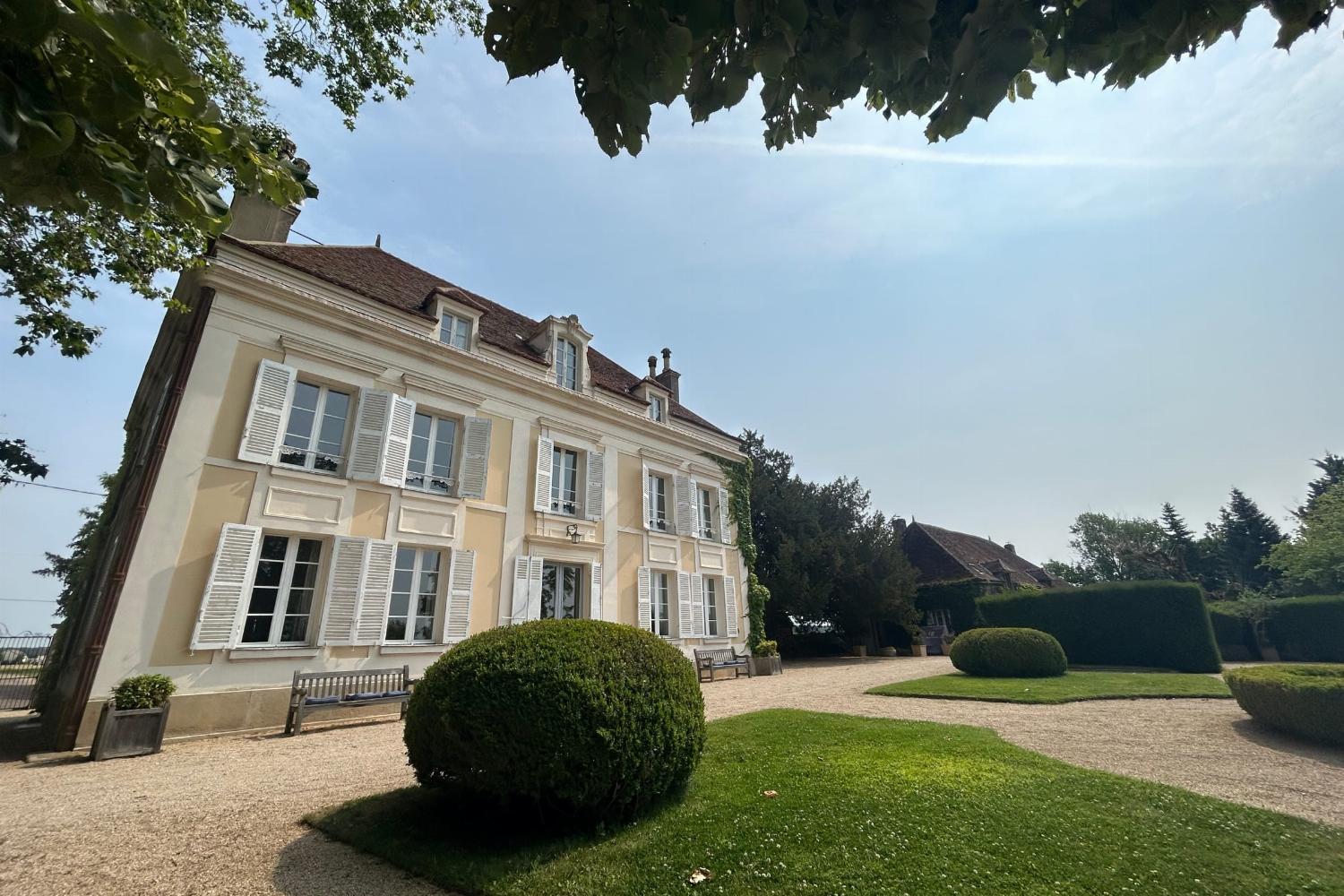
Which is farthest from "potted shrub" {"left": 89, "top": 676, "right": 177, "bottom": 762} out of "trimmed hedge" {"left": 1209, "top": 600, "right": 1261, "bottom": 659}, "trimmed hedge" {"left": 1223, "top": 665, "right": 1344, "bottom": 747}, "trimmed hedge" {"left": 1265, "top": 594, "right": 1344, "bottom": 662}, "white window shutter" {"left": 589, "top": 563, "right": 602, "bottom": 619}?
"trimmed hedge" {"left": 1265, "top": 594, "right": 1344, "bottom": 662}

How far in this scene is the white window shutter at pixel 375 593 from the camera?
9195 millimetres

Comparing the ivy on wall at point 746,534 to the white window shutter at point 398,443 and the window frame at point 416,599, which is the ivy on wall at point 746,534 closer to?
the window frame at point 416,599

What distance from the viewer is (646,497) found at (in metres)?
14.7

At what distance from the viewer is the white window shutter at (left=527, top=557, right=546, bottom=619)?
37.5 ft

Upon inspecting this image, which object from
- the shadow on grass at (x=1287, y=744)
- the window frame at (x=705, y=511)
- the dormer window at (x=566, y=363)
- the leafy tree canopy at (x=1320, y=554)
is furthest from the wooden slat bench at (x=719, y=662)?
the leafy tree canopy at (x=1320, y=554)

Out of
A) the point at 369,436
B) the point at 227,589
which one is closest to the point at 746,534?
the point at 369,436

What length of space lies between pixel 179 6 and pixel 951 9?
6676 mm

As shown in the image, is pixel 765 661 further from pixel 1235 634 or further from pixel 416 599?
pixel 1235 634

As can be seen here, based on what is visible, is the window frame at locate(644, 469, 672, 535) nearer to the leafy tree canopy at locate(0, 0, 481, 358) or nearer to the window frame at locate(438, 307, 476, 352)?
the window frame at locate(438, 307, 476, 352)

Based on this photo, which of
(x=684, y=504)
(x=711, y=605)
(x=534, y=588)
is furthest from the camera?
(x=711, y=605)

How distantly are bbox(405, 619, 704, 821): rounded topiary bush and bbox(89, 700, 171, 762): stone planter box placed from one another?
5338 mm

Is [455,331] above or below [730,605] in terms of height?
above

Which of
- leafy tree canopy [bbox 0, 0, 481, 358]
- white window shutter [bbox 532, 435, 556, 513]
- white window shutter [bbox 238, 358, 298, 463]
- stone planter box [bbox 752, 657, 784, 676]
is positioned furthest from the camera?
stone planter box [bbox 752, 657, 784, 676]

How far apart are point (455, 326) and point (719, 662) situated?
1029 centimetres
